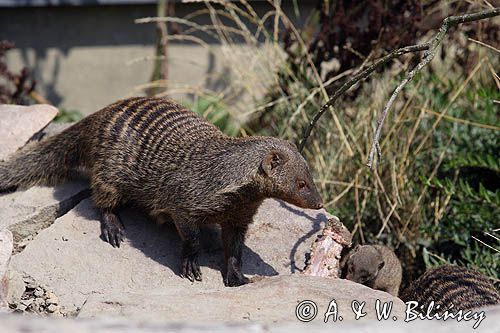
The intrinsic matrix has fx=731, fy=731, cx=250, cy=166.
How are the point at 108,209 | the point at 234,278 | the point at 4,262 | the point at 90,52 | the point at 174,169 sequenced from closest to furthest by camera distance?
the point at 4,262 < the point at 234,278 < the point at 174,169 < the point at 108,209 < the point at 90,52

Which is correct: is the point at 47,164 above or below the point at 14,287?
above

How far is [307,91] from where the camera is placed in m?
4.54

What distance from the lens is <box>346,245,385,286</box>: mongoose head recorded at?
362cm

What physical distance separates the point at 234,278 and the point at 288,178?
522 millimetres

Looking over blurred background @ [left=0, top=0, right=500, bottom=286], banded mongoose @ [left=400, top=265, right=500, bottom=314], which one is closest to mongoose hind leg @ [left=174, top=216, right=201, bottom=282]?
banded mongoose @ [left=400, top=265, right=500, bottom=314]

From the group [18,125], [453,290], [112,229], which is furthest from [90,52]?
[453,290]

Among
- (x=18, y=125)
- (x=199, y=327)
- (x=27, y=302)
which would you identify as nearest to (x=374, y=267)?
(x=27, y=302)

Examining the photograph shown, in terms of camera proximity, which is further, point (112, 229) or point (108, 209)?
point (108, 209)

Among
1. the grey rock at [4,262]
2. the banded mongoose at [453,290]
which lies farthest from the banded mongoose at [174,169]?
the banded mongoose at [453,290]

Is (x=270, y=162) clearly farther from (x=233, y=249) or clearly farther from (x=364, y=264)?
(x=364, y=264)

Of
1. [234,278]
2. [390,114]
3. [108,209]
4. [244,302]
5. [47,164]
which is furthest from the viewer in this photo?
[390,114]

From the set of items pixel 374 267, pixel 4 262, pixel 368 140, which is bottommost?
pixel 374 267

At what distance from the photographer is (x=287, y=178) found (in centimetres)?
304

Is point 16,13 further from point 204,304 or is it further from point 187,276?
point 204,304
